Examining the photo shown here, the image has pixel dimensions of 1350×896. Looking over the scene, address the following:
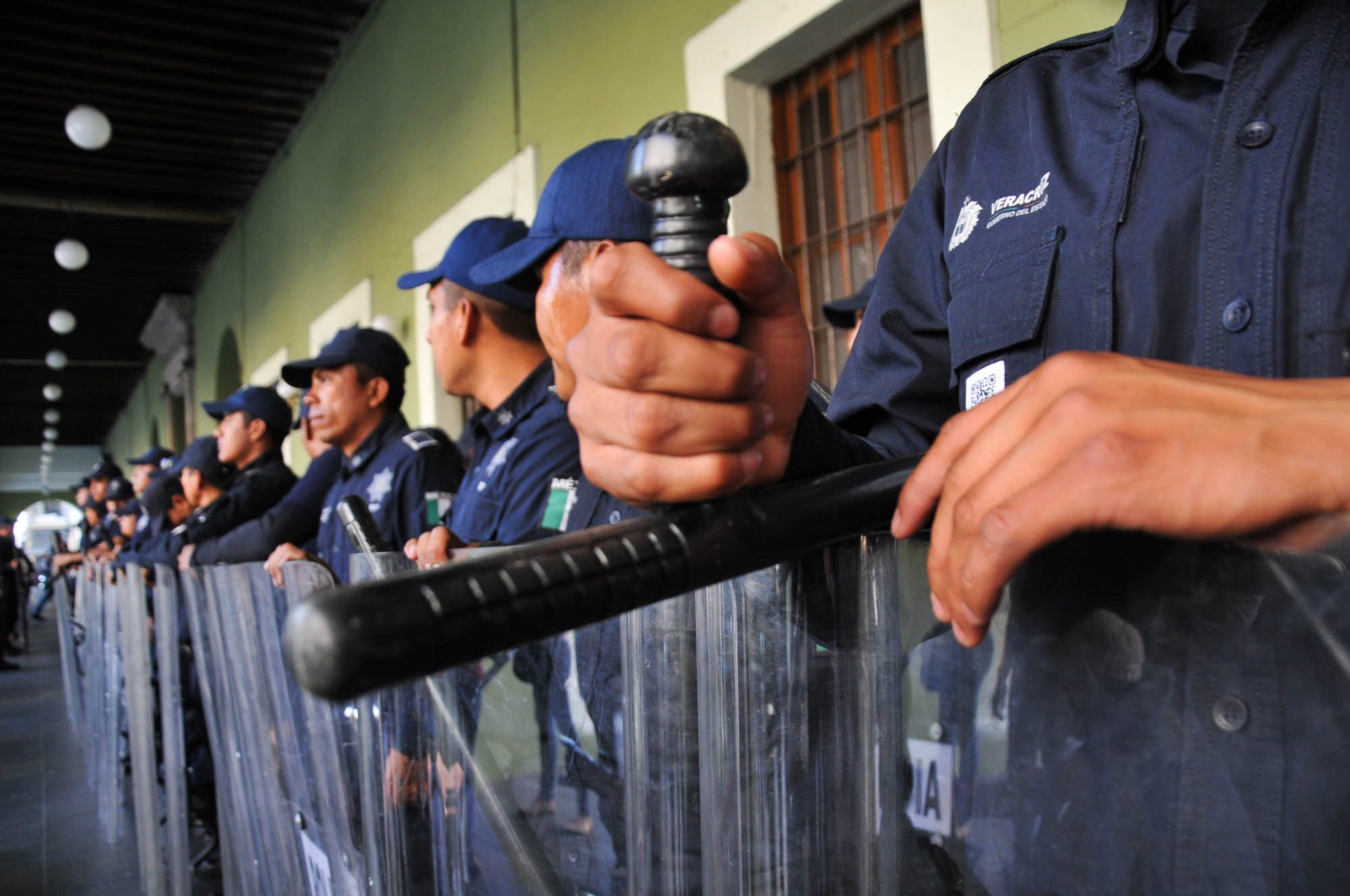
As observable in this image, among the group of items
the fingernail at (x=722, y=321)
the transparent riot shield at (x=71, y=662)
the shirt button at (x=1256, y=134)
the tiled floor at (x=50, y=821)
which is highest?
the shirt button at (x=1256, y=134)

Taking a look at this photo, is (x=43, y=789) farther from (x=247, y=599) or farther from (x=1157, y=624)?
(x=1157, y=624)

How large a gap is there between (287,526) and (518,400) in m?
1.83

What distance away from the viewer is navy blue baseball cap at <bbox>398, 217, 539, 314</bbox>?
2.43 m

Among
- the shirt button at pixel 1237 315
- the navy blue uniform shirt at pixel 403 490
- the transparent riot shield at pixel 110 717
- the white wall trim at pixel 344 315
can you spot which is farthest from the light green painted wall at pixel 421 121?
the shirt button at pixel 1237 315

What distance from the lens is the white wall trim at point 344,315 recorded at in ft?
22.4

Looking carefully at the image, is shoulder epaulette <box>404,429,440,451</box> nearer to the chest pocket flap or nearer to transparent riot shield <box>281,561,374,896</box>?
transparent riot shield <box>281,561,374,896</box>

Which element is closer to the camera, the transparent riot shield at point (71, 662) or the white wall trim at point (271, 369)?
the transparent riot shield at point (71, 662)

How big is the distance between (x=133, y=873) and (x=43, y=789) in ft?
6.21

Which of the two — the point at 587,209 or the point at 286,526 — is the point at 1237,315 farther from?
the point at 286,526

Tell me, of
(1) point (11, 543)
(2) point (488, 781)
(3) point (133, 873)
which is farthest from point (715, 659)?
(1) point (11, 543)

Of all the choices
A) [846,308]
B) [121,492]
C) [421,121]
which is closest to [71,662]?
[121,492]

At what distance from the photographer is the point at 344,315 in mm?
7297

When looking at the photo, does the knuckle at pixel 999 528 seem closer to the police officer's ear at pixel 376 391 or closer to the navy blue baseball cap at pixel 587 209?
the navy blue baseball cap at pixel 587 209

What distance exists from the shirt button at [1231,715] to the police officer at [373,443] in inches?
93.0
